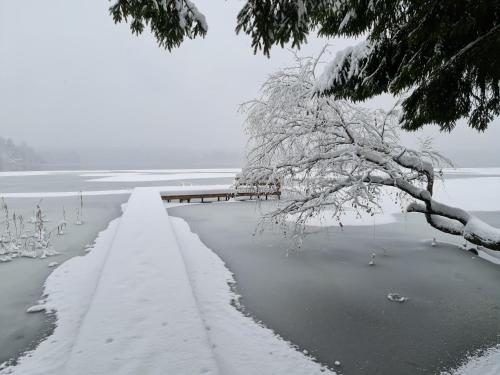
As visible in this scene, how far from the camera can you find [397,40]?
376 centimetres

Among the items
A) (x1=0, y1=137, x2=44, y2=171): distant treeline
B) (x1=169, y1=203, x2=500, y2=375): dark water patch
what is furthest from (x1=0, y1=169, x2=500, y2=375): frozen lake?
(x1=0, y1=137, x2=44, y2=171): distant treeline

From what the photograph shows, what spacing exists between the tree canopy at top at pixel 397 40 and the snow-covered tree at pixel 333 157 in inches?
77.8

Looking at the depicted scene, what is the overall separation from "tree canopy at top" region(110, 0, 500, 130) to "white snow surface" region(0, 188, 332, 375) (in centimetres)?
356

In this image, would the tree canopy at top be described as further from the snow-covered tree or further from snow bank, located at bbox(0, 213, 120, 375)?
snow bank, located at bbox(0, 213, 120, 375)

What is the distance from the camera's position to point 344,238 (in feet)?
39.9

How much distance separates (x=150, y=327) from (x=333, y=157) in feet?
16.5

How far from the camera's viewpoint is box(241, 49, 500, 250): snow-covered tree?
6.41 meters

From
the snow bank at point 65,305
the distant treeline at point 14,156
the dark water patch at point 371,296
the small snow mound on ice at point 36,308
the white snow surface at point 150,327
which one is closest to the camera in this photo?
the white snow surface at point 150,327

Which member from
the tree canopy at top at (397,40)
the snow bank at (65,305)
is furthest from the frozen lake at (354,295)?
the tree canopy at top at (397,40)

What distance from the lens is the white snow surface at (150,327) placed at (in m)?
3.86

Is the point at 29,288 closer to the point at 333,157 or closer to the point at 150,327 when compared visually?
the point at 150,327

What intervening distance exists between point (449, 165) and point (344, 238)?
5157mm

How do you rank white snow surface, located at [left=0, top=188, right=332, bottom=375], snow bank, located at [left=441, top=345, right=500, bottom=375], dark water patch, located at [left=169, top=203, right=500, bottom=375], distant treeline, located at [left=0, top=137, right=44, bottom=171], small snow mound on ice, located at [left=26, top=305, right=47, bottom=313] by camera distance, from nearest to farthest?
1. white snow surface, located at [left=0, top=188, right=332, bottom=375]
2. snow bank, located at [left=441, top=345, right=500, bottom=375]
3. dark water patch, located at [left=169, top=203, right=500, bottom=375]
4. small snow mound on ice, located at [left=26, top=305, right=47, bottom=313]
5. distant treeline, located at [left=0, top=137, right=44, bottom=171]

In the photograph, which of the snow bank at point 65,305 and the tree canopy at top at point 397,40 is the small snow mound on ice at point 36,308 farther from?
the tree canopy at top at point 397,40
